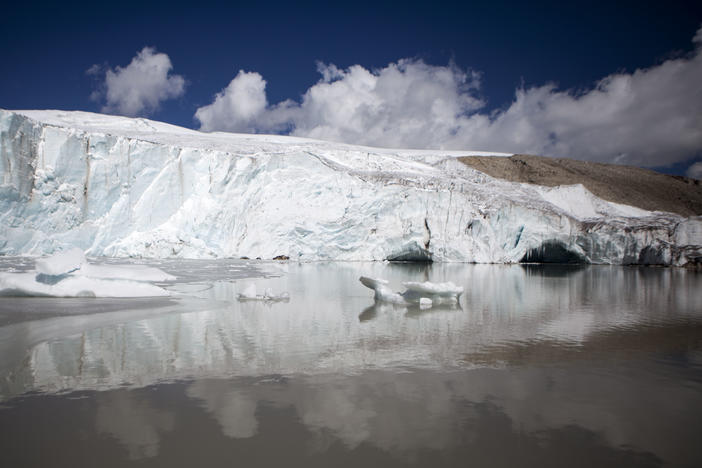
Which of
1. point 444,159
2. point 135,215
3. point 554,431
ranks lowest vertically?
point 554,431

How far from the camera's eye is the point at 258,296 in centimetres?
701

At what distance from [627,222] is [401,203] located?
435 inches

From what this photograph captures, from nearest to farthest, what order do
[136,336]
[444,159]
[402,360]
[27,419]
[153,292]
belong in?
1. [27,419]
2. [402,360]
3. [136,336]
4. [153,292]
5. [444,159]

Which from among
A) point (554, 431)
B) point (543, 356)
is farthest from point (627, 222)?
point (554, 431)

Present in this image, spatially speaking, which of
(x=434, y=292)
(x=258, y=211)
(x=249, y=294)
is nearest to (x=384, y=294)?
(x=434, y=292)

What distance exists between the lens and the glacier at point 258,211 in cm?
1650

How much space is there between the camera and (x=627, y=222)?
2139cm

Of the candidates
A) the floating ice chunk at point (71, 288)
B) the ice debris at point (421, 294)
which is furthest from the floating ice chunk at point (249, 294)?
the ice debris at point (421, 294)

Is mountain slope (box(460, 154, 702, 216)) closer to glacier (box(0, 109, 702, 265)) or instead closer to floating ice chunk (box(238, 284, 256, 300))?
glacier (box(0, 109, 702, 265))

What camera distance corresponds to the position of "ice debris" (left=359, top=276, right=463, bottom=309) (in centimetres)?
704

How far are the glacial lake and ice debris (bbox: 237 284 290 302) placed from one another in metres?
1.08

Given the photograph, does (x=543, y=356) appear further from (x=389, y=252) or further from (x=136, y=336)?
(x=389, y=252)

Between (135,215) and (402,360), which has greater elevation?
(135,215)

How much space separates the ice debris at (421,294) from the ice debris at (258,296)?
145 centimetres
